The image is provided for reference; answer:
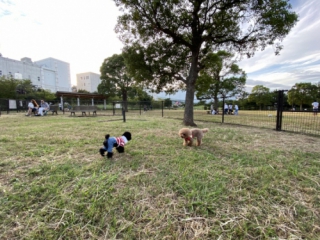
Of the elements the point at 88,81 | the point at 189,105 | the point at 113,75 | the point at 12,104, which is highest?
the point at 88,81

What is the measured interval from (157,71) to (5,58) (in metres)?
51.2

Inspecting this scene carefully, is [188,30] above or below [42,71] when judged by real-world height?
below

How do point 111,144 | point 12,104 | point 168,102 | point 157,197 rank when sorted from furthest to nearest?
point 12,104 → point 168,102 → point 111,144 → point 157,197

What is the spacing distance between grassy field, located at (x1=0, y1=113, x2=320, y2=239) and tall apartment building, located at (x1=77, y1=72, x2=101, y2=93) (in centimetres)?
7039

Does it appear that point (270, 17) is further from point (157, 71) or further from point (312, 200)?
point (312, 200)

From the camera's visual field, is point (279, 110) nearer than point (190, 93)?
Yes

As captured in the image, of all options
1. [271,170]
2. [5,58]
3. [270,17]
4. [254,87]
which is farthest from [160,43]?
[5,58]

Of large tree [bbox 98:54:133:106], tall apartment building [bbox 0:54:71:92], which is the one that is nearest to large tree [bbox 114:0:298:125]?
large tree [bbox 98:54:133:106]

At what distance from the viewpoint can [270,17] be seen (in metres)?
5.12

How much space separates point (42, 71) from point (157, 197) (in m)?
59.1

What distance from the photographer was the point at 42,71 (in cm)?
4478

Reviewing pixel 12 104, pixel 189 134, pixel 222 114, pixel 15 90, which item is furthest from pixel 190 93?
pixel 15 90

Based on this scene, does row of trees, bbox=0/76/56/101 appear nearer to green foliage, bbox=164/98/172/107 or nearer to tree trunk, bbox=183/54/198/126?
green foliage, bbox=164/98/172/107

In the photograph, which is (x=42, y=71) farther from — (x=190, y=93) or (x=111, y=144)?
(x=111, y=144)
